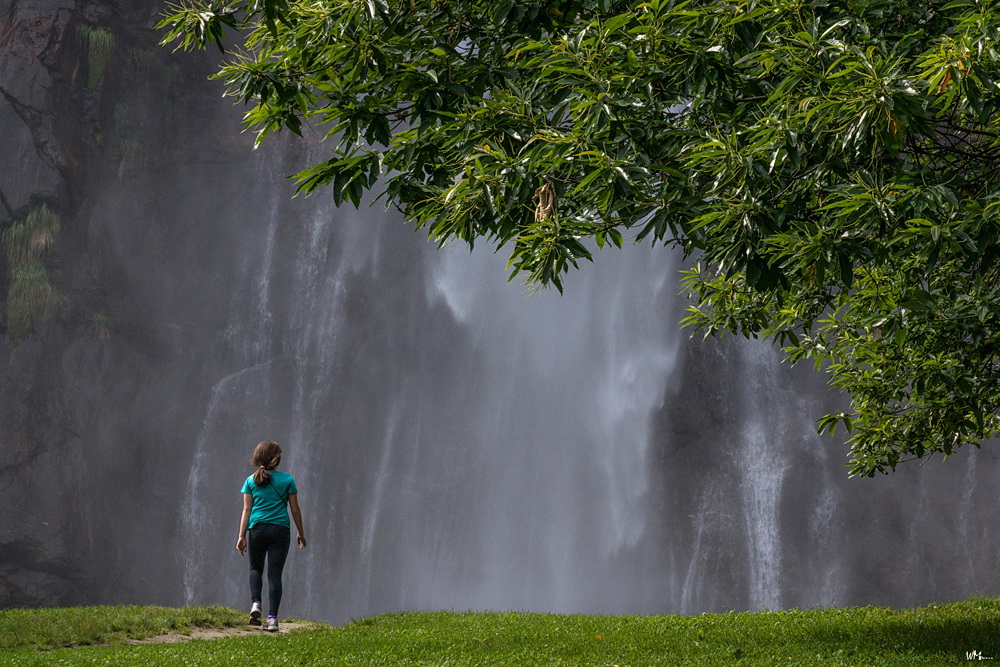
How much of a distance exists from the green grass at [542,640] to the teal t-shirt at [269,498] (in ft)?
3.61

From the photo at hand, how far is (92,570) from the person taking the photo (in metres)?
25.8

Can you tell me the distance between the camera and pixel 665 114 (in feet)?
16.5

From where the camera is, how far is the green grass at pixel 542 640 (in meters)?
6.66

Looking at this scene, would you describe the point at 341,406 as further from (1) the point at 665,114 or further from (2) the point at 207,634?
(1) the point at 665,114

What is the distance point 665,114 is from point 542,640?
191 inches

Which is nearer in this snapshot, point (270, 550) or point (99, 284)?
point (270, 550)

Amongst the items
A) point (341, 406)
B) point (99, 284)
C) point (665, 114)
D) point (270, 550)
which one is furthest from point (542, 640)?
point (99, 284)

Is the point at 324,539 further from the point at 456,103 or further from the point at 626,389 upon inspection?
the point at 456,103

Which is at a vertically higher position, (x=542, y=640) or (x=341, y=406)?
(x=341, y=406)

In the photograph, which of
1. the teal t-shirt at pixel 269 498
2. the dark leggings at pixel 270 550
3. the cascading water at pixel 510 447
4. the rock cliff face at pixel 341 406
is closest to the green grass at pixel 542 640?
the dark leggings at pixel 270 550

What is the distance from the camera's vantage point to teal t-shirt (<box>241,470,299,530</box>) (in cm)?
867

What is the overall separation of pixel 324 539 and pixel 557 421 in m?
7.66

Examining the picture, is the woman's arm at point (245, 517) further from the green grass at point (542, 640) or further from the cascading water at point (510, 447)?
the cascading water at point (510, 447)

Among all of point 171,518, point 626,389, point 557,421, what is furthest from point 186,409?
point 626,389
